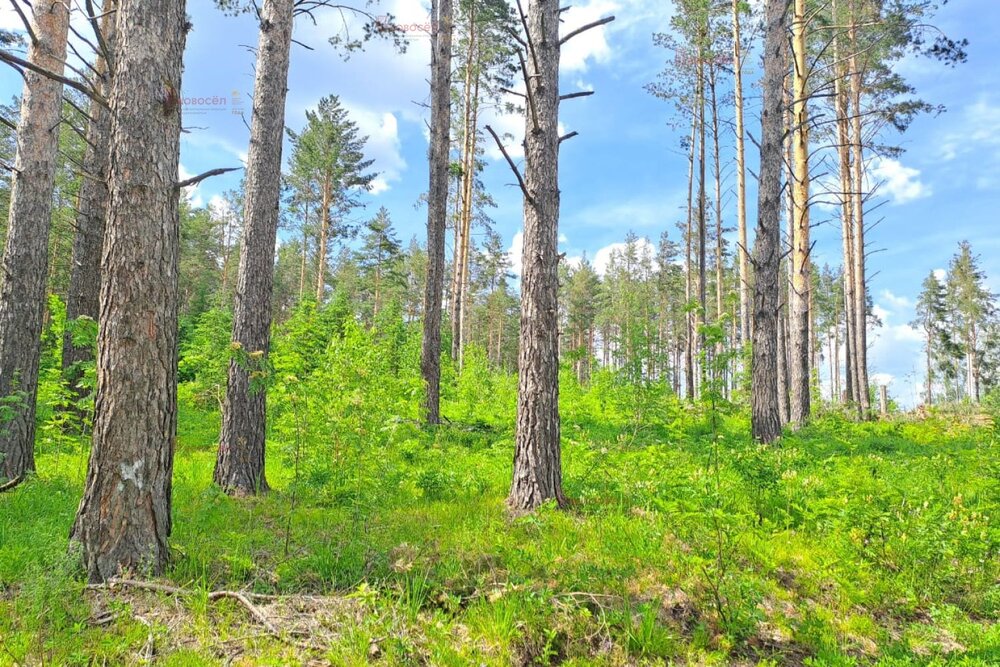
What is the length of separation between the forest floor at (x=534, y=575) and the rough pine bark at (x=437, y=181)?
479 cm

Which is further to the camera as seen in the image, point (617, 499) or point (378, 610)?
point (617, 499)

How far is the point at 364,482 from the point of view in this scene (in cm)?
414

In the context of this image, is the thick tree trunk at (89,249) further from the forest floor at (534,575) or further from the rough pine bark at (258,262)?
the rough pine bark at (258,262)

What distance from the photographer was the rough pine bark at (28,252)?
18.1 ft

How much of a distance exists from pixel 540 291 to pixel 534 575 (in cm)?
242

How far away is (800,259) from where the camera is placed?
1027 centimetres

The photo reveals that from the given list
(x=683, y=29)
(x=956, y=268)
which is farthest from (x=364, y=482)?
(x=956, y=268)

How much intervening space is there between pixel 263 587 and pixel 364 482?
109 centimetres

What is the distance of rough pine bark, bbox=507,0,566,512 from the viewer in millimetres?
4570

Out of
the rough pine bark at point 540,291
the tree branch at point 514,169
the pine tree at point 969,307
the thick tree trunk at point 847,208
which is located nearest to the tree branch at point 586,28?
the rough pine bark at point 540,291

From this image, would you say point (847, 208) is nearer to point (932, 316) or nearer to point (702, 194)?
point (702, 194)

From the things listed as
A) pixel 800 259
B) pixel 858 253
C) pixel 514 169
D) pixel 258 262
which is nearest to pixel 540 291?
pixel 514 169

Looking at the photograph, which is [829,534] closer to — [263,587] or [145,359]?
[263,587]

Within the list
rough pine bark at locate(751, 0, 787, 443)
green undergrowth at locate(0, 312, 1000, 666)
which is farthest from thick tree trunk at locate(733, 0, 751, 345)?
green undergrowth at locate(0, 312, 1000, 666)
